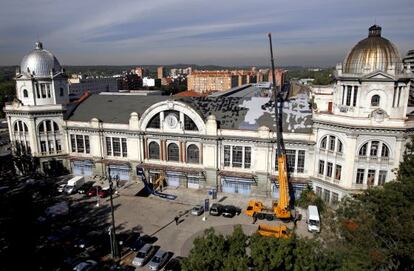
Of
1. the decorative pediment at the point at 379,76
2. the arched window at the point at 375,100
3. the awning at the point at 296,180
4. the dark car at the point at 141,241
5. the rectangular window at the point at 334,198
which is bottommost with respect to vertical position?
the dark car at the point at 141,241

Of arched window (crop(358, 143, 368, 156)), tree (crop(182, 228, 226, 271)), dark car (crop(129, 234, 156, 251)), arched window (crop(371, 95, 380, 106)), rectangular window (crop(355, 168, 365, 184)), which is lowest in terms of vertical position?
dark car (crop(129, 234, 156, 251))

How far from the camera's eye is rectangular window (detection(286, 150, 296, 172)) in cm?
5016

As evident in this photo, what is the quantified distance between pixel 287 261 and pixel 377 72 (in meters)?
30.3

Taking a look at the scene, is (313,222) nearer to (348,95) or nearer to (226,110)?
(348,95)

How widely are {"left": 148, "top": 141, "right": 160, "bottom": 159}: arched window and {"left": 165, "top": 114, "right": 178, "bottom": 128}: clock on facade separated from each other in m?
4.63

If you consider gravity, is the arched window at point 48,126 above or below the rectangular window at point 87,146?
above

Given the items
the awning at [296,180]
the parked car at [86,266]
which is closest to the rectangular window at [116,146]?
the parked car at [86,266]

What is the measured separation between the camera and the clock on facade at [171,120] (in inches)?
2128

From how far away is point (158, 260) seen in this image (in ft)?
114

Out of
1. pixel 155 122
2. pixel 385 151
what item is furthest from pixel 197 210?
pixel 385 151

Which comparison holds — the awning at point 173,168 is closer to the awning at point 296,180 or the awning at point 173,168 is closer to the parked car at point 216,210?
the parked car at point 216,210

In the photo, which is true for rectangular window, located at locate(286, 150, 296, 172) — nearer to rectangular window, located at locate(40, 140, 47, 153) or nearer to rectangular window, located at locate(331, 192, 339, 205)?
rectangular window, located at locate(331, 192, 339, 205)

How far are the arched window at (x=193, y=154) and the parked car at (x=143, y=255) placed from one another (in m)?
20.1

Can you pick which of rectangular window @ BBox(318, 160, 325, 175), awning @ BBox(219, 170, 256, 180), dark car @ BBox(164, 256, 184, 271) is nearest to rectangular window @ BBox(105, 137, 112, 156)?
awning @ BBox(219, 170, 256, 180)
